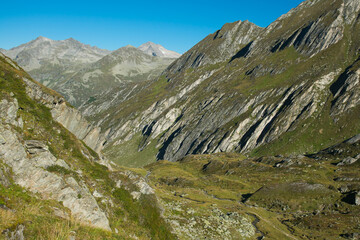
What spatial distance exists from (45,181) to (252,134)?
18454 cm

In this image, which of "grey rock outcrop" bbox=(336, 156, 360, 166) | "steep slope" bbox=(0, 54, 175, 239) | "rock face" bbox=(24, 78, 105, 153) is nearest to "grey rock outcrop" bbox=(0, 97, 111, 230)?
"steep slope" bbox=(0, 54, 175, 239)

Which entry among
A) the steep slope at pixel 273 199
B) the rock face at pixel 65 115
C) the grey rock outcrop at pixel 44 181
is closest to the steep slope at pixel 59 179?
the grey rock outcrop at pixel 44 181

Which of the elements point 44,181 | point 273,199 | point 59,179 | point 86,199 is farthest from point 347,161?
point 44,181

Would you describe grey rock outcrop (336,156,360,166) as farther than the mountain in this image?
Yes

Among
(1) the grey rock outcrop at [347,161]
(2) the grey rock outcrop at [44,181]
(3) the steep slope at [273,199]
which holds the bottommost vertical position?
(2) the grey rock outcrop at [44,181]

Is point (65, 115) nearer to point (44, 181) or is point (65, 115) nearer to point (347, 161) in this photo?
point (44, 181)

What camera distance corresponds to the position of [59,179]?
920 inches

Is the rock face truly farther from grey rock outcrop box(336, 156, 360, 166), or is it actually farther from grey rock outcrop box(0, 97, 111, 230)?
grey rock outcrop box(336, 156, 360, 166)

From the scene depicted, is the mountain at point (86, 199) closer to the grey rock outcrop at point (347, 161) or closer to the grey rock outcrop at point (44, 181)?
the grey rock outcrop at point (44, 181)

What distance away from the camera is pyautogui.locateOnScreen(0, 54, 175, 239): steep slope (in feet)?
68.5

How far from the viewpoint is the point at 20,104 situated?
2878 centimetres

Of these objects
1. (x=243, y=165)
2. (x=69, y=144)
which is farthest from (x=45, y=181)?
(x=243, y=165)

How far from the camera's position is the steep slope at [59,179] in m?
20.9

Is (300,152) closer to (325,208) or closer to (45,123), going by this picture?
(325,208)
